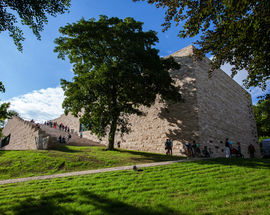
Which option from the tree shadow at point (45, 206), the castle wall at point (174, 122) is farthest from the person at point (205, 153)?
the tree shadow at point (45, 206)

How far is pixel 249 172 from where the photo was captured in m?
7.13

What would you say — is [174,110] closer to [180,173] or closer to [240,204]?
[180,173]

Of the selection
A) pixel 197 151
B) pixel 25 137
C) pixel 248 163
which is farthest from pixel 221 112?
pixel 25 137

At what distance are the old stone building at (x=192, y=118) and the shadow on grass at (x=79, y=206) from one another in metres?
12.4

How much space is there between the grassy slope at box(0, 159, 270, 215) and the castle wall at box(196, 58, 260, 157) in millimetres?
9253

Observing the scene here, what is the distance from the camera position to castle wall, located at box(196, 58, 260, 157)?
16141 millimetres

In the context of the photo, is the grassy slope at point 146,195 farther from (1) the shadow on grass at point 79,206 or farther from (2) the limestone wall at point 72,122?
(2) the limestone wall at point 72,122

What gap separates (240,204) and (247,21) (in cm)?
600

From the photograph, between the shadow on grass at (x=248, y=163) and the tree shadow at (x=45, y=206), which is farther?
the shadow on grass at (x=248, y=163)

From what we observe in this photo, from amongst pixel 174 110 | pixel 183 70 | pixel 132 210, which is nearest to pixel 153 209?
pixel 132 210

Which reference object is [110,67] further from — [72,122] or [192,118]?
[72,122]

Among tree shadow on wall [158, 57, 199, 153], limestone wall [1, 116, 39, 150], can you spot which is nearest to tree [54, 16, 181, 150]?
tree shadow on wall [158, 57, 199, 153]

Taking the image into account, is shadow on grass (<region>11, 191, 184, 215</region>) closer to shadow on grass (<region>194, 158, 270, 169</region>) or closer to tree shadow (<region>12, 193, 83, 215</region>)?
tree shadow (<region>12, 193, 83, 215</region>)

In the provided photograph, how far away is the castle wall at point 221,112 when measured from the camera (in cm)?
1614
